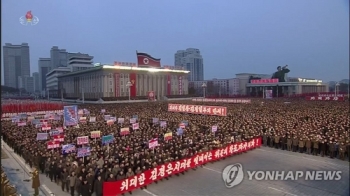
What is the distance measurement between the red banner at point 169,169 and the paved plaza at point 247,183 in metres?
0.28

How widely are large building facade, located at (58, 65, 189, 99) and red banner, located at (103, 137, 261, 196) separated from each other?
55554 millimetres

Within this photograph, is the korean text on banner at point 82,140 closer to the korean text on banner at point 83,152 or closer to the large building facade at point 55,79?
the korean text on banner at point 83,152

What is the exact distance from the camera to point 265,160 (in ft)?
48.0

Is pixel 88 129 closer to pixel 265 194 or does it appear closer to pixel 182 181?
pixel 182 181

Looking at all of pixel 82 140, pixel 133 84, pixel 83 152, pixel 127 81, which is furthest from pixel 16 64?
pixel 83 152

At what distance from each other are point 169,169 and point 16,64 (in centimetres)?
16960

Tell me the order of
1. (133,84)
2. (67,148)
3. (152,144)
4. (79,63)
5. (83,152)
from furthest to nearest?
(79,63), (133,84), (67,148), (152,144), (83,152)

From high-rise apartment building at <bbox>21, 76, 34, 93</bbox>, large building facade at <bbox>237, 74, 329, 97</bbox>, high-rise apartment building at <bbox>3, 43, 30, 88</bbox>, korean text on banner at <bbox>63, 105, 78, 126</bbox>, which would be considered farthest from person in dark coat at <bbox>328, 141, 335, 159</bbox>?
high-rise apartment building at <bbox>21, 76, 34, 93</bbox>

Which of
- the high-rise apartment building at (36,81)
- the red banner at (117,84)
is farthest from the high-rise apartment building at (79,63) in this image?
the high-rise apartment building at (36,81)

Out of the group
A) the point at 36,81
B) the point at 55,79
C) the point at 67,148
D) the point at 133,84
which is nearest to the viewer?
the point at 67,148

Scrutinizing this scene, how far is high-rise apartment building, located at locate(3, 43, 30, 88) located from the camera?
5940 inches

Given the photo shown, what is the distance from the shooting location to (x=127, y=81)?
75188 millimetres

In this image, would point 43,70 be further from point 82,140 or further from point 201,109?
point 82,140

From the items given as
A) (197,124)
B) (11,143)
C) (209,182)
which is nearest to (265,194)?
(209,182)
